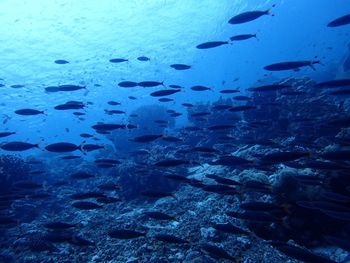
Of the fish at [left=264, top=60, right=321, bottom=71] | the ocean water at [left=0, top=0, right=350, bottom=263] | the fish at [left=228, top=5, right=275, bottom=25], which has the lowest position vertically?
the ocean water at [left=0, top=0, right=350, bottom=263]

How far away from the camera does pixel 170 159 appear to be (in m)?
7.79

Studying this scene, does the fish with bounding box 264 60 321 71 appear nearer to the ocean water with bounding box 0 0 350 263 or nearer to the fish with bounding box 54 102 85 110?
the ocean water with bounding box 0 0 350 263

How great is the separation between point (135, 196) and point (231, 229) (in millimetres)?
8286

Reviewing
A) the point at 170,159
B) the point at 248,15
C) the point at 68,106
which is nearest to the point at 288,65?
the point at 248,15

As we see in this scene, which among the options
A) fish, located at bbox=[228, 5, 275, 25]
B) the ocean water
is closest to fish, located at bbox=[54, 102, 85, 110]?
the ocean water

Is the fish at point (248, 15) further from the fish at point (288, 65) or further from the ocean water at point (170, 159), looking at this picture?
the fish at point (288, 65)

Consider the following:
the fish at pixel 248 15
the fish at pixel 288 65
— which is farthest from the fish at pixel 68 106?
the fish at pixel 288 65

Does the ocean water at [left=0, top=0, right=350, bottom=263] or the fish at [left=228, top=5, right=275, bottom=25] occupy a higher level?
the fish at [left=228, top=5, right=275, bottom=25]

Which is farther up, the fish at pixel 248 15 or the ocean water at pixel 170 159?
the fish at pixel 248 15

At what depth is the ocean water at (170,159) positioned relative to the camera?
266 inches

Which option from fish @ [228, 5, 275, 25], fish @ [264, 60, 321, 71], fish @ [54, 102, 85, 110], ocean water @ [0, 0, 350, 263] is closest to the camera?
ocean water @ [0, 0, 350, 263]

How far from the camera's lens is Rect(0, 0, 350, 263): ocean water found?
266 inches

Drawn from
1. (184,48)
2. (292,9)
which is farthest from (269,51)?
(184,48)

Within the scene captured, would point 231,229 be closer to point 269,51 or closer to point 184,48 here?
point 184,48
